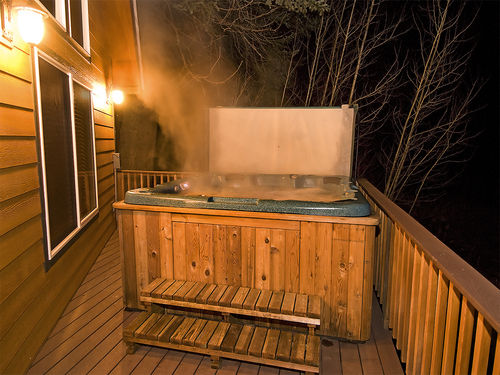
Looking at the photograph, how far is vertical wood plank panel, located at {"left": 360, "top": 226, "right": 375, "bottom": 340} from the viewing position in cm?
206

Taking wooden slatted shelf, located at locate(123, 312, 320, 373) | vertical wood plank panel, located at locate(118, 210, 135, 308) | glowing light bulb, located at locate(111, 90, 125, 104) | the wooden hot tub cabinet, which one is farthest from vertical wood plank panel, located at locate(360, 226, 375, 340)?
glowing light bulb, located at locate(111, 90, 125, 104)

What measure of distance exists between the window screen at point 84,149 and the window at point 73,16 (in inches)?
19.0

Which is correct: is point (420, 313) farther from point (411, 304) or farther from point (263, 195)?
point (263, 195)

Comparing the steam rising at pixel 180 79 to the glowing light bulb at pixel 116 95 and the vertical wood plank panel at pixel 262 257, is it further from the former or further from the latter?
the vertical wood plank panel at pixel 262 257

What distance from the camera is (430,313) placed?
1548 mm

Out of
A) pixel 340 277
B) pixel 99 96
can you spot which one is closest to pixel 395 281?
pixel 340 277

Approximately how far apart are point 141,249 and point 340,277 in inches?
53.7

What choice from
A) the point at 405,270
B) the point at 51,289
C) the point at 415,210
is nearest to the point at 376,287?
the point at 405,270

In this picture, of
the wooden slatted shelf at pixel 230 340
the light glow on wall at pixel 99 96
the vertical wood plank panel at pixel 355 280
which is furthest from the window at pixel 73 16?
the vertical wood plank panel at pixel 355 280

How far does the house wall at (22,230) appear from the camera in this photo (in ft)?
5.65

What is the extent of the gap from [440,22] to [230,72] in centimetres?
410

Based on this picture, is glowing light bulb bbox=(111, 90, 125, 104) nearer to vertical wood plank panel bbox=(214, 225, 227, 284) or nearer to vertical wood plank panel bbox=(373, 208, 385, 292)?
vertical wood plank panel bbox=(214, 225, 227, 284)

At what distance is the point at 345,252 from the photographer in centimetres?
209

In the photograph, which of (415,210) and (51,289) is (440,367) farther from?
(415,210)
